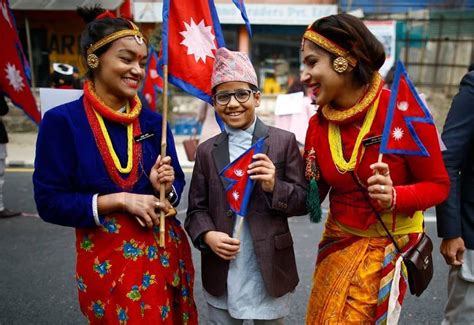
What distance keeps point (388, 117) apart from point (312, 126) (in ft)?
1.45

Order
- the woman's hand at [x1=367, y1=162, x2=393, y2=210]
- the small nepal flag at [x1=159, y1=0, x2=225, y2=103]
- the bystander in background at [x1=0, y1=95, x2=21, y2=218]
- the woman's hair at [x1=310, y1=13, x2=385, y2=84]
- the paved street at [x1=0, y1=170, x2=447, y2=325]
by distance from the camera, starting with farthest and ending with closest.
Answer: the bystander in background at [x1=0, y1=95, x2=21, y2=218] → the paved street at [x1=0, y1=170, x2=447, y2=325] → the small nepal flag at [x1=159, y1=0, x2=225, y2=103] → the woman's hair at [x1=310, y1=13, x2=385, y2=84] → the woman's hand at [x1=367, y1=162, x2=393, y2=210]

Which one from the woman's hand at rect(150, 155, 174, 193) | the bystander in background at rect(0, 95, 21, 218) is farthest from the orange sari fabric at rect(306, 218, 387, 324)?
the bystander in background at rect(0, 95, 21, 218)

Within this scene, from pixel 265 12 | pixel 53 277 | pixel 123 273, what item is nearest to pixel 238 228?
pixel 123 273

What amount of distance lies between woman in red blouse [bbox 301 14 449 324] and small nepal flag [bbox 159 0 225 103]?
2.03ft

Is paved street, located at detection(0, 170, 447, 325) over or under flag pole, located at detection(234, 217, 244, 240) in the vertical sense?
under

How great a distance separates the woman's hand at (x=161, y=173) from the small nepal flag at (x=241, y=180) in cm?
23

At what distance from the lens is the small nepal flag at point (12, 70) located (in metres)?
3.00

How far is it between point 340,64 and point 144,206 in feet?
3.20

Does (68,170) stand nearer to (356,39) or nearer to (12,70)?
(356,39)

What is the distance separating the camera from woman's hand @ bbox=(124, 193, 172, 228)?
1.90 m

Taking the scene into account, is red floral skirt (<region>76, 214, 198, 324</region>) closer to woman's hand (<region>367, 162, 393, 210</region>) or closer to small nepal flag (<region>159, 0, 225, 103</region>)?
small nepal flag (<region>159, 0, 225, 103</region>)

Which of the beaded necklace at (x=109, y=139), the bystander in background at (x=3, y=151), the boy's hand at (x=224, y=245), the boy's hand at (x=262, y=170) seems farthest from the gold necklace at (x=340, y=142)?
the bystander in background at (x=3, y=151)

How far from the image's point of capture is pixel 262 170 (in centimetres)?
188

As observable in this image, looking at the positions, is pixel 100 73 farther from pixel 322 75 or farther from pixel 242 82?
pixel 322 75
